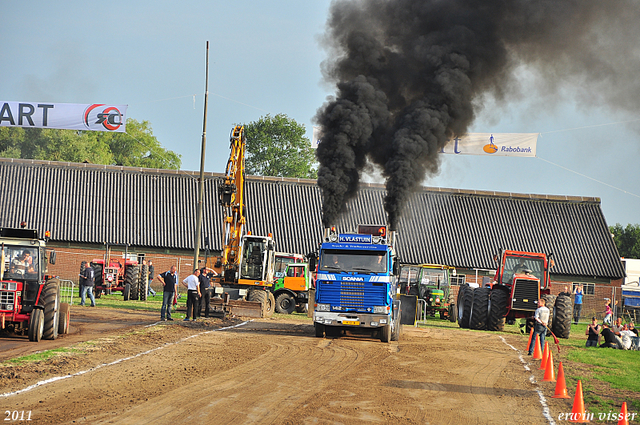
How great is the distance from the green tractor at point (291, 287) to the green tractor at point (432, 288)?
5.12m

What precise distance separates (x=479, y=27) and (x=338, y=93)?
18.8 ft

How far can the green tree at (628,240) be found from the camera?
267ft

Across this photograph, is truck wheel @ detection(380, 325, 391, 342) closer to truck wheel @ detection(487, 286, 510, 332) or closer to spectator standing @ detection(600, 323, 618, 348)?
truck wheel @ detection(487, 286, 510, 332)

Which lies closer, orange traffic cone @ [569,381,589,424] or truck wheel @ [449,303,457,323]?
orange traffic cone @ [569,381,589,424]

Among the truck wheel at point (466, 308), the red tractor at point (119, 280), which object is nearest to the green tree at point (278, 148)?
the red tractor at point (119, 280)

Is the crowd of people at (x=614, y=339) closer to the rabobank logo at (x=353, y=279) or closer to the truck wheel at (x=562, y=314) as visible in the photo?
the truck wheel at (x=562, y=314)

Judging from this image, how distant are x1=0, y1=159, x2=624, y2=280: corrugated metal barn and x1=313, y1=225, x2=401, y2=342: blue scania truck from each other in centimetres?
2436

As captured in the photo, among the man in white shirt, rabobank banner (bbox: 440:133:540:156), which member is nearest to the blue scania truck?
the man in white shirt

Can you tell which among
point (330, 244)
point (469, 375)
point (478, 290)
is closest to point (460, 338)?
point (478, 290)

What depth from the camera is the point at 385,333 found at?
1920 cm

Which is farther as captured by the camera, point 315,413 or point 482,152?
point 482,152

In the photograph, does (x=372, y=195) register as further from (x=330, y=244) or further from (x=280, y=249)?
(x=330, y=244)

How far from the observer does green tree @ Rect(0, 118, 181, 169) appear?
249 ft

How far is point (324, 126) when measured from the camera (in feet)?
83.8
